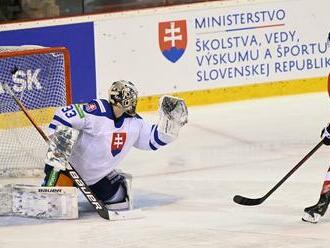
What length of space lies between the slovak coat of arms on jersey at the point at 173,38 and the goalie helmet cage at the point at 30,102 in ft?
8.81

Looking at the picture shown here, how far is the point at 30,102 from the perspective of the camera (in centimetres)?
749

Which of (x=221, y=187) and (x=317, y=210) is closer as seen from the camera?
(x=317, y=210)

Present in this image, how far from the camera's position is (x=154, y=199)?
6758 millimetres

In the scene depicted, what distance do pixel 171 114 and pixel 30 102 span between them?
1587 mm

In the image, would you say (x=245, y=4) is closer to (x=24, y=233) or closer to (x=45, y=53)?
(x=45, y=53)

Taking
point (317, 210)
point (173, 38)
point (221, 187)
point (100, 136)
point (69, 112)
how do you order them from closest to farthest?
point (317, 210)
point (69, 112)
point (100, 136)
point (221, 187)
point (173, 38)

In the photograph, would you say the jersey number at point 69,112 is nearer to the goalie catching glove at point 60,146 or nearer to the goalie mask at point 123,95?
the goalie catching glove at point 60,146

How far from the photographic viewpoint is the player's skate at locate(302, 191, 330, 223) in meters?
5.88

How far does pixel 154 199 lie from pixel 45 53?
1.32 m

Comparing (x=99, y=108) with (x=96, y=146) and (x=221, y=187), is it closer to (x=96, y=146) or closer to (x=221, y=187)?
(x=96, y=146)

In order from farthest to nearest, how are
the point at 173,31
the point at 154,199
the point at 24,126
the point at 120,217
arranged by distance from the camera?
the point at 173,31 → the point at 24,126 → the point at 154,199 → the point at 120,217

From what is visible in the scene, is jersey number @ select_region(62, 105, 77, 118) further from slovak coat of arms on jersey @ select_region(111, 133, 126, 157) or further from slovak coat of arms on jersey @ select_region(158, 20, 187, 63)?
slovak coat of arms on jersey @ select_region(158, 20, 187, 63)

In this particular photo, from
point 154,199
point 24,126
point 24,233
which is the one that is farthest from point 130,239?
point 24,126

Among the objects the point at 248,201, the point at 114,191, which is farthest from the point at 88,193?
the point at 248,201
